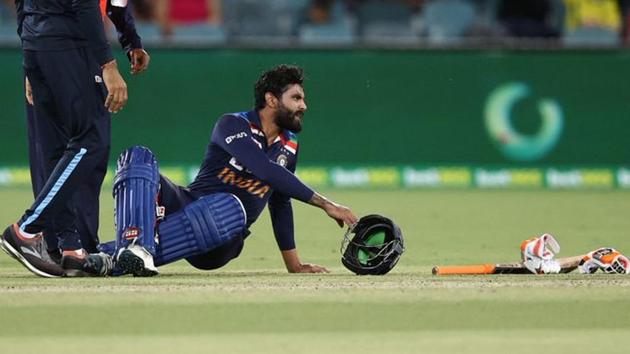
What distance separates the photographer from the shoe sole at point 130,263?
7363 mm

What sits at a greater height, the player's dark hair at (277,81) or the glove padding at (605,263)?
the player's dark hair at (277,81)

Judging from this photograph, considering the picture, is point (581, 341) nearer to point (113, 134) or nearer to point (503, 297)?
point (503, 297)

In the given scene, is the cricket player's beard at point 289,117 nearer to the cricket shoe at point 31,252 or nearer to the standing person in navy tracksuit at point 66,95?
the standing person in navy tracksuit at point 66,95

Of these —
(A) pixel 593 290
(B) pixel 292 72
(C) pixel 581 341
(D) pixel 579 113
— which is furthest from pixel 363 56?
(C) pixel 581 341

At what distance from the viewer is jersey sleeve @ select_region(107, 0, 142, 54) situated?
7770mm

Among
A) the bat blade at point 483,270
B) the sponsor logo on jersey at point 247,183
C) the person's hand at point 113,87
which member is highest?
the person's hand at point 113,87

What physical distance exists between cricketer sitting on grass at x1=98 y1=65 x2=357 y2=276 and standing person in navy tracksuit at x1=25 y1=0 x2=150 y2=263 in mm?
194

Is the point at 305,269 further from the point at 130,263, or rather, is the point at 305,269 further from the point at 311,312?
the point at 311,312

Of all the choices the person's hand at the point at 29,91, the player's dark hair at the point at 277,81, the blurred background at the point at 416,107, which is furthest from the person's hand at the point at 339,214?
the blurred background at the point at 416,107

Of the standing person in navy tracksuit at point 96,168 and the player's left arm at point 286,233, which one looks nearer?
the standing person in navy tracksuit at point 96,168

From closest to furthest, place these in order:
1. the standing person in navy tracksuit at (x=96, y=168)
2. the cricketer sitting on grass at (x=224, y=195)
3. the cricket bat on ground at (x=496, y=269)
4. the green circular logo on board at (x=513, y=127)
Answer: the cricketer sitting on grass at (x=224, y=195) → the standing person in navy tracksuit at (x=96, y=168) → the cricket bat on ground at (x=496, y=269) → the green circular logo on board at (x=513, y=127)

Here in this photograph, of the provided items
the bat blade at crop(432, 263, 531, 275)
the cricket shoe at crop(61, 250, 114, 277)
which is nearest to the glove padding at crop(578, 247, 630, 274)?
the bat blade at crop(432, 263, 531, 275)

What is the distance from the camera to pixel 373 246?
25.1 ft

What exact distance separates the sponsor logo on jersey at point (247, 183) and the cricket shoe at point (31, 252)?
107 cm
